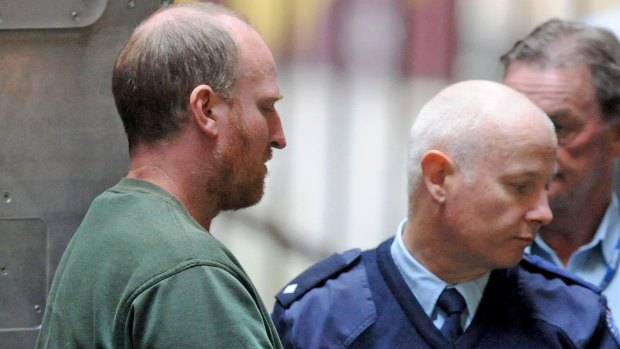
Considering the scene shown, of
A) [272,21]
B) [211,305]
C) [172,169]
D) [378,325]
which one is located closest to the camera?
[211,305]

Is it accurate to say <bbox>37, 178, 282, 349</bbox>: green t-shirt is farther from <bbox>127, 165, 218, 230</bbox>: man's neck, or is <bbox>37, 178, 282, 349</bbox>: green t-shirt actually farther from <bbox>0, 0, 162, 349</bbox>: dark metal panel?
<bbox>0, 0, 162, 349</bbox>: dark metal panel

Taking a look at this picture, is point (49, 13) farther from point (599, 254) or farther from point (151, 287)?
point (599, 254)

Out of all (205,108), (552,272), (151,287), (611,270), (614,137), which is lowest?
(611,270)

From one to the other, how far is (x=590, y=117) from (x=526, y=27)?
1.12 ft

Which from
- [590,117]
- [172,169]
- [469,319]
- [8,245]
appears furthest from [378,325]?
[8,245]

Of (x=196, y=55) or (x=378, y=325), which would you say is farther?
Answer: (x=378, y=325)

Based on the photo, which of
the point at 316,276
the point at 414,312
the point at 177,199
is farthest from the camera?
the point at 316,276

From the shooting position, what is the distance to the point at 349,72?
2.42 metres

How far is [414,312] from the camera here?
1.79 m

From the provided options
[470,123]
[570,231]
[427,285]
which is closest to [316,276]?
[427,285]

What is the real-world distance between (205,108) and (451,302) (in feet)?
2.20

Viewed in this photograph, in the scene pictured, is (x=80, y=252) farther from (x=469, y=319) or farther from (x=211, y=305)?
(x=469, y=319)

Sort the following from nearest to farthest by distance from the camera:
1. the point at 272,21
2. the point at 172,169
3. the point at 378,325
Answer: the point at 172,169, the point at 378,325, the point at 272,21

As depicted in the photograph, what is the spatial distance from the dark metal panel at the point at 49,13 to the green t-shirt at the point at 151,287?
106cm
